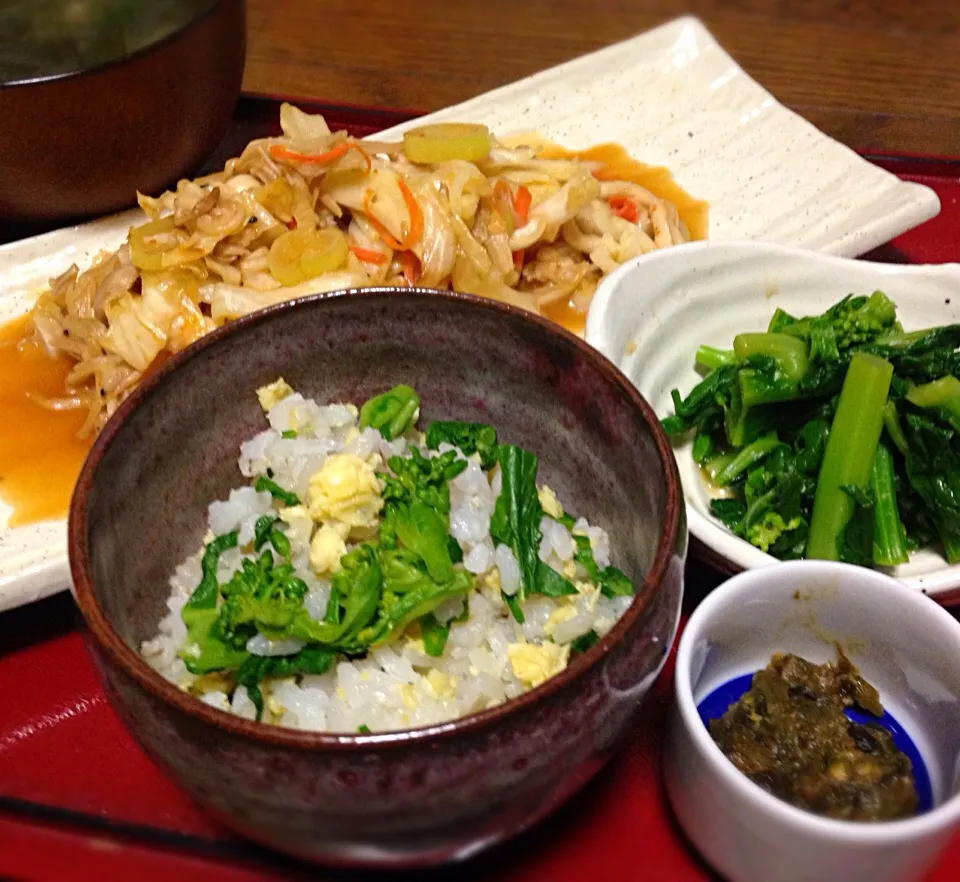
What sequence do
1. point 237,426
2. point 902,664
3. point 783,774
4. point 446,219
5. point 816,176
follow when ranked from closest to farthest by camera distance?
point 783,774, point 902,664, point 237,426, point 446,219, point 816,176

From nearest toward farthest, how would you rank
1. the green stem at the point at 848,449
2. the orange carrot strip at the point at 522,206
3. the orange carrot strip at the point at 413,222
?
1. the green stem at the point at 848,449
2. the orange carrot strip at the point at 413,222
3. the orange carrot strip at the point at 522,206

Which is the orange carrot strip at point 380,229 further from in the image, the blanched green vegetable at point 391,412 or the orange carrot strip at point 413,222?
the blanched green vegetable at point 391,412

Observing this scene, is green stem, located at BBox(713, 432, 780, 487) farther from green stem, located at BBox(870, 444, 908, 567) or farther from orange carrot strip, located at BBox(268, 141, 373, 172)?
orange carrot strip, located at BBox(268, 141, 373, 172)

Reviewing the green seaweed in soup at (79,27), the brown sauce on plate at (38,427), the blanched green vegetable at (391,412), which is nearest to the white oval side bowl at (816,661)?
the blanched green vegetable at (391,412)

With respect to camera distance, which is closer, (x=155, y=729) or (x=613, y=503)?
(x=155, y=729)

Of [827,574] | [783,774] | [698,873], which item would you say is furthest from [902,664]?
[698,873]

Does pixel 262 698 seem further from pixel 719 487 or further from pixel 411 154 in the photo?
pixel 411 154

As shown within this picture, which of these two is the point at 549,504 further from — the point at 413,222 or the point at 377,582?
the point at 413,222
